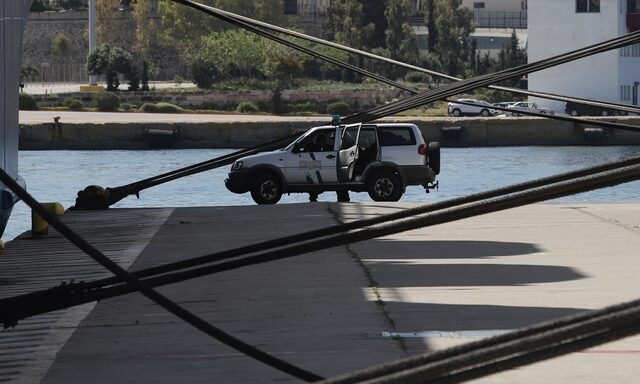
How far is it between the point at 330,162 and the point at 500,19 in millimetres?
108412

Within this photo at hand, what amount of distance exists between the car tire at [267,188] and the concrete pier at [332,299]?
27.2 ft

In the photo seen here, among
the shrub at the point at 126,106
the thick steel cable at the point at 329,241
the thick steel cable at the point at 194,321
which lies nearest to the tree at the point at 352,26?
the shrub at the point at 126,106

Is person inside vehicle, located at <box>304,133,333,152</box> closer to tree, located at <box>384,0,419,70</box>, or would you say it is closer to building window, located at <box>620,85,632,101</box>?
building window, located at <box>620,85,632,101</box>

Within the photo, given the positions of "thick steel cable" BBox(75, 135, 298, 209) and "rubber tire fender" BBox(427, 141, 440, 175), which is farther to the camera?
"rubber tire fender" BBox(427, 141, 440, 175)

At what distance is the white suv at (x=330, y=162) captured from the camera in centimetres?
2972

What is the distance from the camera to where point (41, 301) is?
26.1 ft

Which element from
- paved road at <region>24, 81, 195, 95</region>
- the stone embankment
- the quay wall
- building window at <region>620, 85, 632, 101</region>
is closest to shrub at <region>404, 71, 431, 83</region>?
building window at <region>620, 85, 632, 101</region>

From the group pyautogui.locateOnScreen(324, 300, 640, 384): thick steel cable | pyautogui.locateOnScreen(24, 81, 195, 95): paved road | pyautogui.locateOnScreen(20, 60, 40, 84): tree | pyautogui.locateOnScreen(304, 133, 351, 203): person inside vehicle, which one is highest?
pyautogui.locateOnScreen(20, 60, 40, 84): tree

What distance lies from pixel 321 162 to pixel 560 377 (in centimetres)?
2108

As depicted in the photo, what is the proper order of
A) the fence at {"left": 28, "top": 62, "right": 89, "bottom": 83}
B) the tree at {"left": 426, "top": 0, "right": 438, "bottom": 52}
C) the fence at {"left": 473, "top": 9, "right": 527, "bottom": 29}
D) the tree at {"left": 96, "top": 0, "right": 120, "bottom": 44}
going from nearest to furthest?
the tree at {"left": 426, "top": 0, "right": 438, "bottom": 52} → the fence at {"left": 28, "top": 62, "right": 89, "bottom": 83} → the tree at {"left": 96, "top": 0, "right": 120, "bottom": 44} → the fence at {"left": 473, "top": 9, "right": 527, "bottom": 29}

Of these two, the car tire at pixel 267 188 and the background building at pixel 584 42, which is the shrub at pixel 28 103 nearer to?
the background building at pixel 584 42

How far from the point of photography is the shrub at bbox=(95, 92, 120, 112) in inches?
3282

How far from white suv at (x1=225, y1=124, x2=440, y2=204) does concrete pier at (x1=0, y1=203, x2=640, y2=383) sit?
8302mm

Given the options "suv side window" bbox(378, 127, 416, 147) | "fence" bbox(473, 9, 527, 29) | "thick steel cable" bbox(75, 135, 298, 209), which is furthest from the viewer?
"fence" bbox(473, 9, 527, 29)
